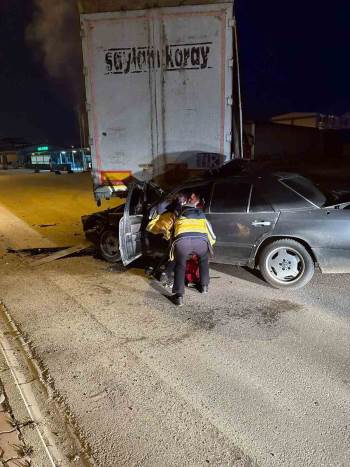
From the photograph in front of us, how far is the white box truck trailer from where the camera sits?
21.3ft

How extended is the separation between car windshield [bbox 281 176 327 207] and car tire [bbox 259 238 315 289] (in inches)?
23.9

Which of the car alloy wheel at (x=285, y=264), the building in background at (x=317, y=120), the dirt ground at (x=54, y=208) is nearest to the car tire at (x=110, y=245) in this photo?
the dirt ground at (x=54, y=208)

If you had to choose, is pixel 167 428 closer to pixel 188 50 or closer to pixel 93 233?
pixel 93 233

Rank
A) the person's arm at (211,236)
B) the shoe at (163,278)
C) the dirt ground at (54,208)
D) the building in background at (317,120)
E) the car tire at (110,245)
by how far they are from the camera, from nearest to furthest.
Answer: the person's arm at (211,236) < the shoe at (163,278) < the car tire at (110,245) < the dirt ground at (54,208) < the building in background at (317,120)

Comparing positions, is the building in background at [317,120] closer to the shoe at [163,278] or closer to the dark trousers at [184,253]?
the shoe at [163,278]

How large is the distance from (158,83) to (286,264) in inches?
157

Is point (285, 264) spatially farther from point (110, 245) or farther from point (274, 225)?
point (110, 245)

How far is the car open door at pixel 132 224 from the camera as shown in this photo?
561cm

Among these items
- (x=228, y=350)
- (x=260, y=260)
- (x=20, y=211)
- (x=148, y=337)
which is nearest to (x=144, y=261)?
(x=260, y=260)

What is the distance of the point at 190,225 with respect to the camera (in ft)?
15.5

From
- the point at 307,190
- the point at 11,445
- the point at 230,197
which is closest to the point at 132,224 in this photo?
→ the point at 230,197

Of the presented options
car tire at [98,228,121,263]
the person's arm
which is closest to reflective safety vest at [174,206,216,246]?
the person's arm

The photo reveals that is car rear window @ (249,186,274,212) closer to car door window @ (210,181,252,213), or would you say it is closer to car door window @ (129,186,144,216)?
car door window @ (210,181,252,213)

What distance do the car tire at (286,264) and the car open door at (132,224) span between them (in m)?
→ 1.89
